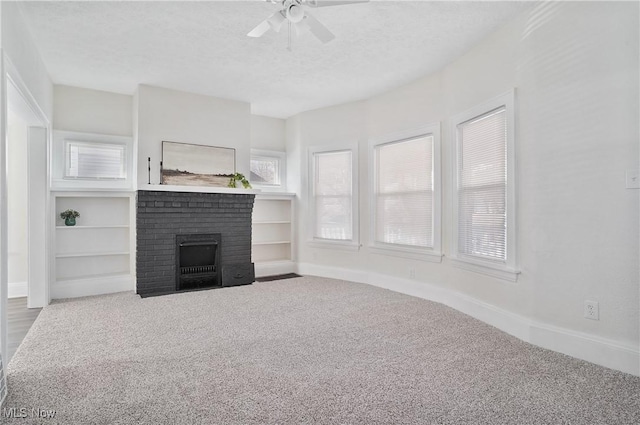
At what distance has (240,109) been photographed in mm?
5809

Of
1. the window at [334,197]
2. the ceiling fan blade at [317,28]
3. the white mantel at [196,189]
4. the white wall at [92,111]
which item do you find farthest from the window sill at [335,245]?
the ceiling fan blade at [317,28]

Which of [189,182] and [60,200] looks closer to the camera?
[60,200]

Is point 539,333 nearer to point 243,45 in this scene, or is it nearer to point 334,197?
point 334,197

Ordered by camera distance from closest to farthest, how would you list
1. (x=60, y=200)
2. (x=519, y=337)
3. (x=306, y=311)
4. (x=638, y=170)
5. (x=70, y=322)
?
(x=638, y=170) → (x=519, y=337) → (x=70, y=322) → (x=306, y=311) → (x=60, y=200)

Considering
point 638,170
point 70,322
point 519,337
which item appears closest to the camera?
point 638,170

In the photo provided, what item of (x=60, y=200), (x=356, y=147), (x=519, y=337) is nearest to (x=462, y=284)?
(x=519, y=337)

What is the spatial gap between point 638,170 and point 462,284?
202 cm

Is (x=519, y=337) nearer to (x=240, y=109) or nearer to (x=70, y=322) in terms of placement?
(x=70, y=322)

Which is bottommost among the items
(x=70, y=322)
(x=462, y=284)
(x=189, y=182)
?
(x=70, y=322)

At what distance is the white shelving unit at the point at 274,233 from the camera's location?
21.0ft

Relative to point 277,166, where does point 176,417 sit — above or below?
below

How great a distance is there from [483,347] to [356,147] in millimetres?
3548

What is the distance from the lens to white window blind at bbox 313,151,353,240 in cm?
593

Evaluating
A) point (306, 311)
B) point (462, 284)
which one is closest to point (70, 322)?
point (306, 311)
